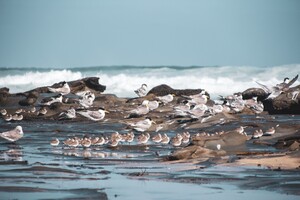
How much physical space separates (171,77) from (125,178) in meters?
54.3

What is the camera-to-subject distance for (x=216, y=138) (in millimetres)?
18078

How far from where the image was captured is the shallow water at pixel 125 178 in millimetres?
11422

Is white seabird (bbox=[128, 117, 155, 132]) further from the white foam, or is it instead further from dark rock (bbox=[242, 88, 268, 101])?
the white foam

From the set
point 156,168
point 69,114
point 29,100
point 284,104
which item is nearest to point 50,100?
point 29,100

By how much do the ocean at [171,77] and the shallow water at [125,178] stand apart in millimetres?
36735

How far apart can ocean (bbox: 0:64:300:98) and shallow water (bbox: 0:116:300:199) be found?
36.7 metres

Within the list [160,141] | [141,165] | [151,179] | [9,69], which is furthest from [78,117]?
[9,69]

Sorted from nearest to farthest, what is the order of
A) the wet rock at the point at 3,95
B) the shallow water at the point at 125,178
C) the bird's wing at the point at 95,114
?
the shallow water at the point at 125,178
the bird's wing at the point at 95,114
the wet rock at the point at 3,95

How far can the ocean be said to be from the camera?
5919 cm

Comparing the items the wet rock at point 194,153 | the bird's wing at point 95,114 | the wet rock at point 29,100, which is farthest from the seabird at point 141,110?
the wet rock at point 194,153

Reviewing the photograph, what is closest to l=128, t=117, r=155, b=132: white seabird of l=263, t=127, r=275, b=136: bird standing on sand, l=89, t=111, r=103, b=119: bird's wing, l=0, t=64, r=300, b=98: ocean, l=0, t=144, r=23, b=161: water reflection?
l=89, t=111, r=103, b=119: bird's wing

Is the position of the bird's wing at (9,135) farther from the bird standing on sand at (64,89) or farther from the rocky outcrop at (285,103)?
the bird standing on sand at (64,89)

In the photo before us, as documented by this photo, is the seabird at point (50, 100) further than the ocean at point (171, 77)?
No

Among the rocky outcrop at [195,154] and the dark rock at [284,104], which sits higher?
the rocky outcrop at [195,154]
